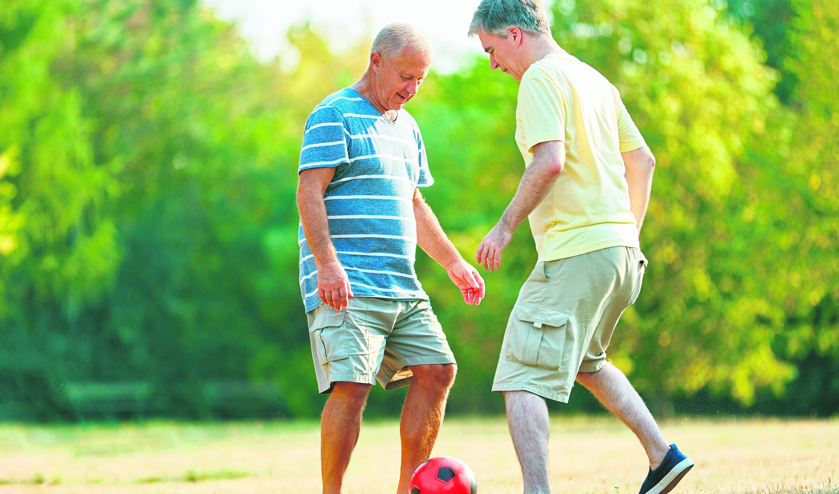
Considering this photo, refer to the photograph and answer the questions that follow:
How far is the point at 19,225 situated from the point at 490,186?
1041 cm

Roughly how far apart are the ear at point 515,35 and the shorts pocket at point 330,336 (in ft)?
4.39

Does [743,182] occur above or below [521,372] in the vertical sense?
below

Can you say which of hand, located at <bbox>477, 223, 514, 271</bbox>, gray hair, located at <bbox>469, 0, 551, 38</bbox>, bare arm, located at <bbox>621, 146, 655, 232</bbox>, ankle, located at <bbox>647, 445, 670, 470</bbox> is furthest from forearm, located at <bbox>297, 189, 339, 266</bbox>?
ankle, located at <bbox>647, 445, 670, 470</bbox>

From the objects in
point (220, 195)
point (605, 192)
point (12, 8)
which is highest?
point (12, 8)

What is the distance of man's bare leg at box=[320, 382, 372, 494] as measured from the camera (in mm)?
3639

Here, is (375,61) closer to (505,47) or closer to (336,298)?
(505,47)

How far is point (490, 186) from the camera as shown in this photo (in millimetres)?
20781

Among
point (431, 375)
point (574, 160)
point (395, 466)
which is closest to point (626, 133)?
point (574, 160)

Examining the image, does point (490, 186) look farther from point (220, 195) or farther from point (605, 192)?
point (605, 192)

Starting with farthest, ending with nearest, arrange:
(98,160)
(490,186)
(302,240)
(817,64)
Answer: (98,160) → (490,186) → (817,64) → (302,240)

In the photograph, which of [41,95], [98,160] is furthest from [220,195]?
[41,95]

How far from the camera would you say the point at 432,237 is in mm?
4289

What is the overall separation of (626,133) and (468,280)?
1.01m

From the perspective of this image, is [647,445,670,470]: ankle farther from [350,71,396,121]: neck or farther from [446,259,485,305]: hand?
[350,71,396,121]: neck
